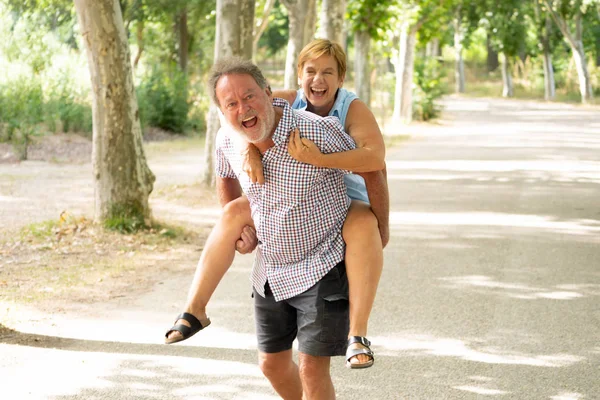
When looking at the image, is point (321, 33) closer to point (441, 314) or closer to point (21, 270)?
point (21, 270)

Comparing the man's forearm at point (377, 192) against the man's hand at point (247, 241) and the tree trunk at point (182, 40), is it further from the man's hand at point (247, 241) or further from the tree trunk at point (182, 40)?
the tree trunk at point (182, 40)

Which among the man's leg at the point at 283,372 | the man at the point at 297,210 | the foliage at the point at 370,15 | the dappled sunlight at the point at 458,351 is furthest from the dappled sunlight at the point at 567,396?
the foliage at the point at 370,15

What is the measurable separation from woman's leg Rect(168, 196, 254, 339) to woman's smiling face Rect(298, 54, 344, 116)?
61 cm

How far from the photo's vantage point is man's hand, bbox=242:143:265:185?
12.6ft

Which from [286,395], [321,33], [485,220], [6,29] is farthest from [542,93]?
[286,395]

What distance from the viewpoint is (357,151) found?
12.6ft

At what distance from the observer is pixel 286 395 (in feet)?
14.5

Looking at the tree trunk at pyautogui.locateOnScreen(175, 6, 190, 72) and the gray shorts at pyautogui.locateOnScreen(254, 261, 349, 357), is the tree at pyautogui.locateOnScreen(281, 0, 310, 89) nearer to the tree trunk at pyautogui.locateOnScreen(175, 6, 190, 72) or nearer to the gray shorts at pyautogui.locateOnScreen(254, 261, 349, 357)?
the tree trunk at pyautogui.locateOnScreen(175, 6, 190, 72)

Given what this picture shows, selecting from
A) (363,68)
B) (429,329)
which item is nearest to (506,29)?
(363,68)

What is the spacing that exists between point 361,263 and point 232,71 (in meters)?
0.93

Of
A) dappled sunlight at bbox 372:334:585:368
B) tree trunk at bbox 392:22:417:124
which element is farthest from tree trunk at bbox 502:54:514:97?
dappled sunlight at bbox 372:334:585:368

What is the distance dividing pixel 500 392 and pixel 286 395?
1.72 metres

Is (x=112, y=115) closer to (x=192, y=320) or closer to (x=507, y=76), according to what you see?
Answer: (x=192, y=320)

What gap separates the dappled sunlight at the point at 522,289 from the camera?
808 cm
